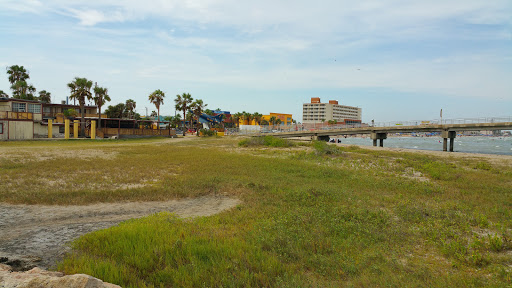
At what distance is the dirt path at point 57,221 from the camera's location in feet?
19.4

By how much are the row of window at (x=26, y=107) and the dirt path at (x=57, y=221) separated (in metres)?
50.5

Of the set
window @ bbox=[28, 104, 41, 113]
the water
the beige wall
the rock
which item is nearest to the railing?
the beige wall

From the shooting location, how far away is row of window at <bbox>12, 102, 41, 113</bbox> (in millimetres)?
48500

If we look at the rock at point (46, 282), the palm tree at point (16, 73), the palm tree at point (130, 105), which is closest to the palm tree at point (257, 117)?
the palm tree at point (130, 105)

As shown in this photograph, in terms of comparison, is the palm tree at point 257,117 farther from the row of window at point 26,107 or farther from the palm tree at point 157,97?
the row of window at point 26,107

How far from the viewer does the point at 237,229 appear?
24.0 feet

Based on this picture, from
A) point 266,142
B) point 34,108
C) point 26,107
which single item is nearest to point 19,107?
point 26,107

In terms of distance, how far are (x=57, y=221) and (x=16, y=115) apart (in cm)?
4811

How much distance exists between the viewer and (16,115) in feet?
147

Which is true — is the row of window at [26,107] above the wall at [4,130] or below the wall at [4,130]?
above

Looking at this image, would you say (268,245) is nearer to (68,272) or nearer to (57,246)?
(68,272)

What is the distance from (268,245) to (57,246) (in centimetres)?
449

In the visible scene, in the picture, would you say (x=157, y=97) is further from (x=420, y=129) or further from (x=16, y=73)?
(x=420, y=129)

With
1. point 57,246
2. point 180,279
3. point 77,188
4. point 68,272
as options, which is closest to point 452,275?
point 180,279
